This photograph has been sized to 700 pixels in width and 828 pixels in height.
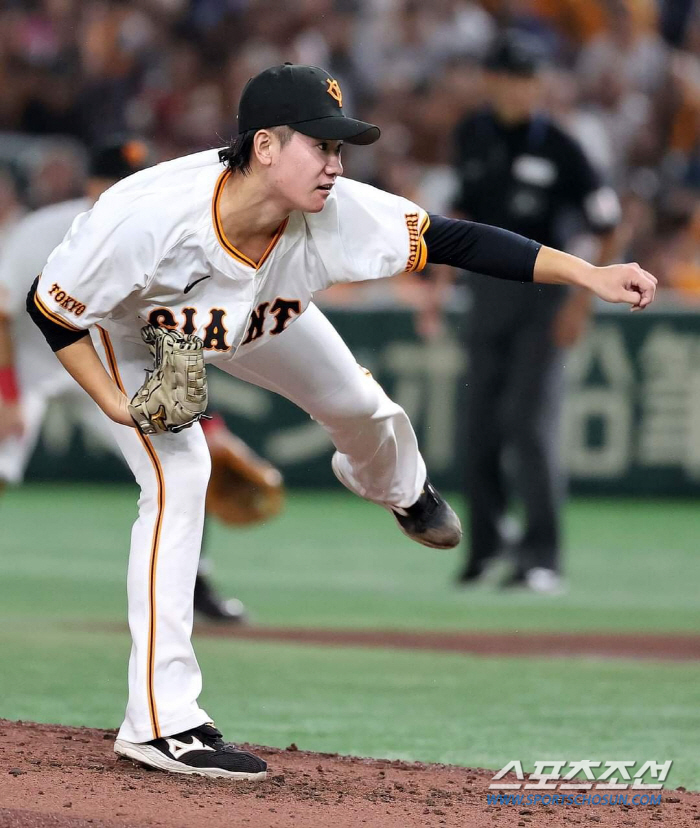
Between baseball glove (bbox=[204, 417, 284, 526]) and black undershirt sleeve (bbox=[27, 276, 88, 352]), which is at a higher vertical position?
black undershirt sleeve (bbox=[27, 276, 88, 352])

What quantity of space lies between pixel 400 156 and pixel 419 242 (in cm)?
894

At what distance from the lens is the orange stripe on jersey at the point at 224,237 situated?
3883 mm

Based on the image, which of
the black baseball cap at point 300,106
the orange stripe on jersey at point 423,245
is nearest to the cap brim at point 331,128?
the black baseball cap at point 300,106

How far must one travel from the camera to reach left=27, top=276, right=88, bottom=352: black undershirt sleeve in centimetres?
383

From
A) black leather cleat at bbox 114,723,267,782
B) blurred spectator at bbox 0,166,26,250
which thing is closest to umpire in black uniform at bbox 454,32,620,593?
black leather cleat at bbox 114,723,267,782

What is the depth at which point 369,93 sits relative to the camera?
1354 cm

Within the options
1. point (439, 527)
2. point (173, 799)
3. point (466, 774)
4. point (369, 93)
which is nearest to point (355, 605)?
point (439, 527)

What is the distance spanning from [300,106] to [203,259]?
0.47 meters

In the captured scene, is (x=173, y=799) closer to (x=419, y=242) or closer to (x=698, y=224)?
(x=419, y=242)

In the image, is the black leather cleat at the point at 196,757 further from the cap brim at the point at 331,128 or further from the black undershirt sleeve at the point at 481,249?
the cap brim at the point at 331,128

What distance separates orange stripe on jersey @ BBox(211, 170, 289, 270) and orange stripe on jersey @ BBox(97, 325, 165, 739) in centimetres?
48

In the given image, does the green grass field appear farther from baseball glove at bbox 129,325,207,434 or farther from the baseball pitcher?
baseball glove at bbox 129,325,207,434

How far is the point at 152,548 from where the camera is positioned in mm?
4023

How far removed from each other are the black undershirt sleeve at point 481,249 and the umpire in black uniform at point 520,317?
12.3ft
